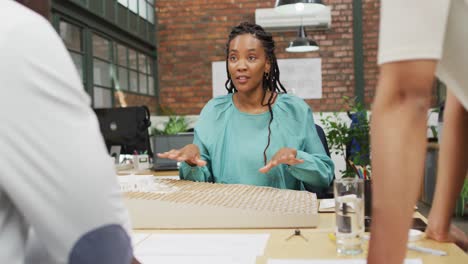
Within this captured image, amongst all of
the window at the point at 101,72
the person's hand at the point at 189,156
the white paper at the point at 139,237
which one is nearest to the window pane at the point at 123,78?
the window at the point at 101,72

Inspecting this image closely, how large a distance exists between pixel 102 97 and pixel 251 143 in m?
3.90

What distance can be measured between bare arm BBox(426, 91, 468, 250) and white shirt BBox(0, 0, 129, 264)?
0.68m

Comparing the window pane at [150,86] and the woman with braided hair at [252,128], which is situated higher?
the window pane at [150,86]

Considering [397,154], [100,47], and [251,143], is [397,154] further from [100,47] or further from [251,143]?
[100,47]

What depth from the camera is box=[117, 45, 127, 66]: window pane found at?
6.14 m

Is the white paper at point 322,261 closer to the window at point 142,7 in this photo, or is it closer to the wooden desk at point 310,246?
Answer: the wooden desk at point 310,246

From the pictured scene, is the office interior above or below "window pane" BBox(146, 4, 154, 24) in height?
below

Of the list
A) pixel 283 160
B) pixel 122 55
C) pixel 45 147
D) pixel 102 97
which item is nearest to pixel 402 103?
pixel 45 147

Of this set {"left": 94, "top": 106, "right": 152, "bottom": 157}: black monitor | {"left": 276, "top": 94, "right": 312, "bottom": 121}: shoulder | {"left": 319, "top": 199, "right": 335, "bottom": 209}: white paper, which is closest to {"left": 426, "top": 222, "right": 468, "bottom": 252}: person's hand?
{"left": 319, "top": 199, "right": 335, "bottom": 209}: white paper

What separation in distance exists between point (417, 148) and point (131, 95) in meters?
6.04

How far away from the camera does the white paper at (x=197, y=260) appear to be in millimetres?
1008

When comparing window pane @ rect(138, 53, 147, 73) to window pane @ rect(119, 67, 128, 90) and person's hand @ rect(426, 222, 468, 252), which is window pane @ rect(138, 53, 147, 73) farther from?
person's hand @ rect(426, 222, 468, 252)

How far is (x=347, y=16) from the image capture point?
23.1ft

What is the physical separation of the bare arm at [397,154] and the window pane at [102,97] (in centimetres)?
493
